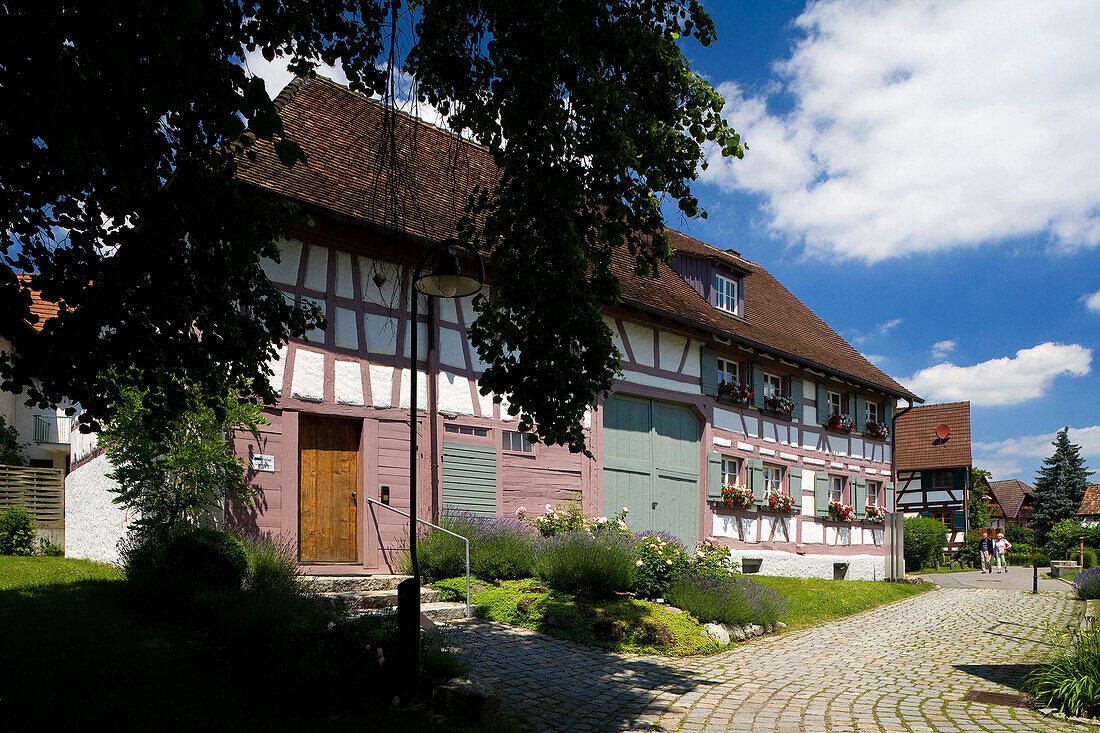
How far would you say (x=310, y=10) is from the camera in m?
5.42

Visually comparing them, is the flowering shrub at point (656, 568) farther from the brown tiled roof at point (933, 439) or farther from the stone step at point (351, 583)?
the brown tiled roof at point (933, 439)

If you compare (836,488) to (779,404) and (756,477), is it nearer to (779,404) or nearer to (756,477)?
(779,404)

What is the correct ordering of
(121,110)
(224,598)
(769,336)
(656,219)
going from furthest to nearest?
(769,336)
(224,598)
(656,219)
(121,110)

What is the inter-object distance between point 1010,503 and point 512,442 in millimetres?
55785

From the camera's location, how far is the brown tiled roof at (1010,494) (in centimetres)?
5648

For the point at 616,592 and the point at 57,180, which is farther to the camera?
the point at 616,592

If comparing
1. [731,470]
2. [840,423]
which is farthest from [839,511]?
[731,470]

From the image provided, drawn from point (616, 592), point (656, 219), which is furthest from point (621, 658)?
point (656, 219)

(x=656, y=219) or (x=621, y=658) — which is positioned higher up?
(x=656, y=219)

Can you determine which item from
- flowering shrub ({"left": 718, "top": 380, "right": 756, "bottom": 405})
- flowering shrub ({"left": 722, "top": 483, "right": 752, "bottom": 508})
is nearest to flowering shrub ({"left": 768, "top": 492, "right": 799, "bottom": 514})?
flowering shrub ({"left": 722, "top": 483, "right": 752, "bottom": 508})

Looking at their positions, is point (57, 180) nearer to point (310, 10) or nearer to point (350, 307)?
point (310, 10)

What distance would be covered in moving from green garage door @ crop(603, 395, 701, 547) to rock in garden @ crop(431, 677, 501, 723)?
9253 millimetres

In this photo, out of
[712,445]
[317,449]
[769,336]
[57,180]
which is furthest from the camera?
[769,336]

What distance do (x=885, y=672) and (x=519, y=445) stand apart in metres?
6.50
